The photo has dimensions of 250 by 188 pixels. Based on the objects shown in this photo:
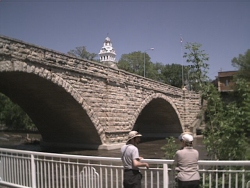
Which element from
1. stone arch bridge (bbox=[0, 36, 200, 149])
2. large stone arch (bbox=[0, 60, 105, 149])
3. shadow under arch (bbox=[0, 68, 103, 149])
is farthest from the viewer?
shadow under arch (bbox=[0, 68, 103, 149])

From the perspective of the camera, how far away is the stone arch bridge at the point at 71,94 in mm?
11039

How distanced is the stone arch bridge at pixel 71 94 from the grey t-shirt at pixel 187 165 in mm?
8533

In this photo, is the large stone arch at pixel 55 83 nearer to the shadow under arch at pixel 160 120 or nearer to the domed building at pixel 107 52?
the shadow under arch at pixel 160 120

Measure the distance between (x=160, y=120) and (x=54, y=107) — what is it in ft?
50.1

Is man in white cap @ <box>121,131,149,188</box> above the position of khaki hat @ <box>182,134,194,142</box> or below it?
below

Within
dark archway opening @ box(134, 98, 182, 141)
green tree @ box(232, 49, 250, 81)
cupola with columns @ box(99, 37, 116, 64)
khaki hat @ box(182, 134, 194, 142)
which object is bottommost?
dark archway opening @ box(134, 98, 182, 141)

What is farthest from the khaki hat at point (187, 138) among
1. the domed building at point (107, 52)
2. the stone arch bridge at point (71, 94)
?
the domed building at point (107, 52)

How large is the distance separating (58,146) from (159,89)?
9.03 m

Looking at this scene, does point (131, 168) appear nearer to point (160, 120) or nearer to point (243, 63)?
point (160, 120)

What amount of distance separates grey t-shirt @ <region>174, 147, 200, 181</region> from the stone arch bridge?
8.53 metres

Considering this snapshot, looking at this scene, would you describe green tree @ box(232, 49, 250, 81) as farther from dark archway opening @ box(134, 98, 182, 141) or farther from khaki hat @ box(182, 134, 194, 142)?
khaki hat @ box(182, 134, 194, 142)

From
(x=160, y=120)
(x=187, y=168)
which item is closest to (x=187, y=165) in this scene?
(x=187, y=168)

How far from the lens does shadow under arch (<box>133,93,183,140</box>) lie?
80.8 ft

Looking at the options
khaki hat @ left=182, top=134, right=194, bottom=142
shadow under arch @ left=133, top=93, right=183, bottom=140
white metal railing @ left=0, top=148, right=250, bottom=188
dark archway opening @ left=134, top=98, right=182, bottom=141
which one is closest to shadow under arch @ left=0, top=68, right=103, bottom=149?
white metal railing @ left=0, top=148, right=250, bottom=188
